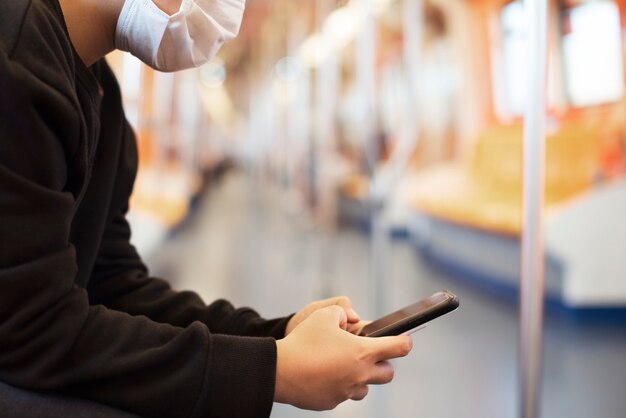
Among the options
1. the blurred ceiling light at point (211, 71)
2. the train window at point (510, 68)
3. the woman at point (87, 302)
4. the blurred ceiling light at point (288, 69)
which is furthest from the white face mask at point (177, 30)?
the blurred ceiling light at point (211, 71)

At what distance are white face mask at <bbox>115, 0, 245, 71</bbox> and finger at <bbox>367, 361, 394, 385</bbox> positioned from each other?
1.47ft

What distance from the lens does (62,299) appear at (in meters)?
0.62

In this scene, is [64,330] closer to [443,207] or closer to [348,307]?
[348,307]

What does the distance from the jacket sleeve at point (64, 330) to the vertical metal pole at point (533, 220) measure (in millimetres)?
483

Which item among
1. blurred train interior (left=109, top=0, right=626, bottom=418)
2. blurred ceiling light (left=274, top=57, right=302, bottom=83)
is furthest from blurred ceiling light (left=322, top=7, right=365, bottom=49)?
blurred ceiling light (left=274, top=57, right=302, bottom=83)

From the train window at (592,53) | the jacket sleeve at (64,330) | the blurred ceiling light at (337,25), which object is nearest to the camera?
the jacket sleeve at (64,330)

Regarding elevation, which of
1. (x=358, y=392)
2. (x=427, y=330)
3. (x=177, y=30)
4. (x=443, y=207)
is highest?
(x=177, y=30)

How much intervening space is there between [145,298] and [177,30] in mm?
399

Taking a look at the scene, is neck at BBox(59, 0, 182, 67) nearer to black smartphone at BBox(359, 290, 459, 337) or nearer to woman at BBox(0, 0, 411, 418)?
woman at BBox(0, 0, 411, 418)

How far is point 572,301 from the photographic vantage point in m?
2.82

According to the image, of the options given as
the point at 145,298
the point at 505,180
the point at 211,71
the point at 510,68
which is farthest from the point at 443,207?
the point at 211,71

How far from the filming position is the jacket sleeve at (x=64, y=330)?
0.58 metres

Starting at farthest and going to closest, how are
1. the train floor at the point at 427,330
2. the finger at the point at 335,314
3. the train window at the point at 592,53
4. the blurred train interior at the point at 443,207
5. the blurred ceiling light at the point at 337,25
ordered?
the train window at the point at 592,53 → the blurred ceiling light at the point at 337,25 → the blurred train interior at the point at 443,207 → the train floor at the point at 427,330 → the finger at the point at 335,314

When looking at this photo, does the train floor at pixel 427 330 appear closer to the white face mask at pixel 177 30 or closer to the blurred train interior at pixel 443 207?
the blurred train interior at pixel 443 207
